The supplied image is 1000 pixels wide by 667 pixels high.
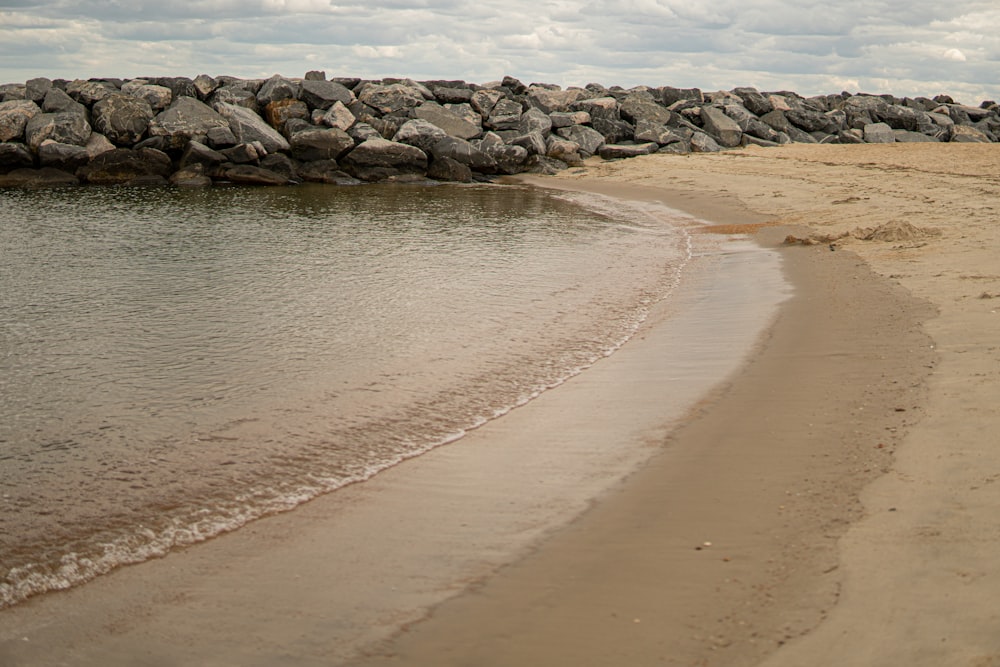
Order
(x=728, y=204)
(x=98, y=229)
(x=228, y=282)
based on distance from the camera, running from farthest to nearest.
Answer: (x=728, y=204), (x=98, y=229), (x=228, y=282)

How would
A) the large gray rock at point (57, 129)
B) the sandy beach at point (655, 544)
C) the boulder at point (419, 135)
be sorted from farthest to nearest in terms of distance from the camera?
the boulder at point (419, 135)
the large gray rock at point (57, 129)
the sandy beach at point (655, 544)

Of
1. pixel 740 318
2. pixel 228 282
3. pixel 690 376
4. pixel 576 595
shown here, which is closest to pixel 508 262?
pixel 228 282

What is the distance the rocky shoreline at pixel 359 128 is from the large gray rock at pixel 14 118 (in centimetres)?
3

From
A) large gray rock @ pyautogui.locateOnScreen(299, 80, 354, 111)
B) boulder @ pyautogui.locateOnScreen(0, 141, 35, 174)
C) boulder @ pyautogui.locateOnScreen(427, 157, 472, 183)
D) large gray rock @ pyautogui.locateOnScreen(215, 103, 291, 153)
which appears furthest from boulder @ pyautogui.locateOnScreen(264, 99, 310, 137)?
boulder @ pyautogui.locateOnScreen(0, 141, 35, 174)

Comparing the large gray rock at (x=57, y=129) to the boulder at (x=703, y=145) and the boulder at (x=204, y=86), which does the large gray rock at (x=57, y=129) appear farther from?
the boulder at (x=703, y=145)

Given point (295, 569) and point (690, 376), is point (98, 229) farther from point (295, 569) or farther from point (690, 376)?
point (295, 569)

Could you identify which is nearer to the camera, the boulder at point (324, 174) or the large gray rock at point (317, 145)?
the boulder at point (324, 174)

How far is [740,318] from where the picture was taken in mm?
9094

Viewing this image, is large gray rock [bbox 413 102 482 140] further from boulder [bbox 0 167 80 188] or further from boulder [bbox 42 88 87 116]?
boulder [bbox 0 167 80 188]

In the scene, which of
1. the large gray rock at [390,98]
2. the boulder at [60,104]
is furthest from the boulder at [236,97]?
the boulder at [60,104]

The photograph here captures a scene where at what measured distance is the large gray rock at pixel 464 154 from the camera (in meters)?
28.6

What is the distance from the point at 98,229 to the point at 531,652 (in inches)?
627

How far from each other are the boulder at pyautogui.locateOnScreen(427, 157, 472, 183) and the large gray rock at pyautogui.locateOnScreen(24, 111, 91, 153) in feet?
34.0

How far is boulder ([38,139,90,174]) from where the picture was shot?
2639 centimetres
